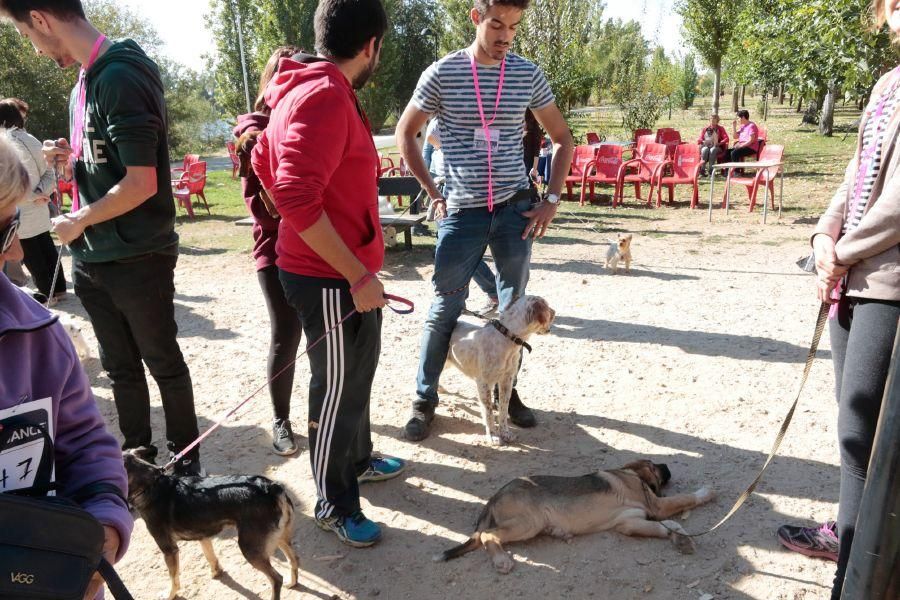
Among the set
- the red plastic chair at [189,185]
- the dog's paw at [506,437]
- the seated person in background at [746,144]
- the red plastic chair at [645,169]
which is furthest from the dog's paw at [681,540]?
the seated person in background at [746,144]

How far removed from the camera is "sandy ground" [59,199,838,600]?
277 cm

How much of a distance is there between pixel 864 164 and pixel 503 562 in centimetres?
210

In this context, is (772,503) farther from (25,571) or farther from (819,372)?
(25,571)

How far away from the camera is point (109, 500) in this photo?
140cm

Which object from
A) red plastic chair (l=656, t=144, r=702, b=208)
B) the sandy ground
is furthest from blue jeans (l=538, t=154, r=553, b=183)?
the sandy ground

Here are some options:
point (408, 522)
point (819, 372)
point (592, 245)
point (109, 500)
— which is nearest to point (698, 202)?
point (592, 245)

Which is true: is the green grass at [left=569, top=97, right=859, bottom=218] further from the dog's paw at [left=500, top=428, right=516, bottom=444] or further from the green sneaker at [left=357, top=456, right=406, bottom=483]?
the green sneaker at [left=357, top=456, right=406, bottom=483]

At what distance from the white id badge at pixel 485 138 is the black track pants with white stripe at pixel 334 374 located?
1.41 meters

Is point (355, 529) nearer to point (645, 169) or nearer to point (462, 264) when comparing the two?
point (462, 264)

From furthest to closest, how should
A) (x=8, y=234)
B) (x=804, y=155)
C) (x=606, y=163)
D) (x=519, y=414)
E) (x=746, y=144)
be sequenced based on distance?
(x=804, y=155), (x=746, y=144), (x=606, y=163), (x=519, y=414), (x=8, y=234)

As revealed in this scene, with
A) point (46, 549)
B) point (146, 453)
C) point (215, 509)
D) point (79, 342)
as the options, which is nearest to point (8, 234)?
point (46, 549)

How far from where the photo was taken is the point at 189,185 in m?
13.2

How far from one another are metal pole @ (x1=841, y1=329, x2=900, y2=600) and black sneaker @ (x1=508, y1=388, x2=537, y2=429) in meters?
2.60

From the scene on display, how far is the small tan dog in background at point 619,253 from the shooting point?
758cm
